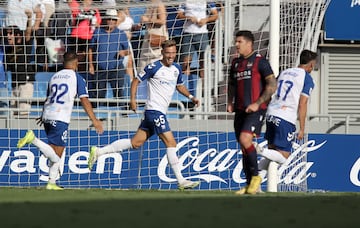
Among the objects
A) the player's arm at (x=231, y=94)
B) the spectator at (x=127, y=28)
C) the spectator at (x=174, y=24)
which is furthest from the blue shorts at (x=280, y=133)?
the spectator at (x=127, y=28)

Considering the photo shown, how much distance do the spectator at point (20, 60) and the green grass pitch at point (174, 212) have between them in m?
8.28

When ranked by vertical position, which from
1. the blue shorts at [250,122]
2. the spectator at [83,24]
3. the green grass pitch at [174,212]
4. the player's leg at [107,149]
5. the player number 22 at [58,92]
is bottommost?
the green grass pitch at [174,212]

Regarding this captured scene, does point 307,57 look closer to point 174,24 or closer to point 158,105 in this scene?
point 158,105

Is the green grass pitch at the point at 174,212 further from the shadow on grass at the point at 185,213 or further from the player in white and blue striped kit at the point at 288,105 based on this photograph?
the player in white and blue striped kit at the point at 288,105

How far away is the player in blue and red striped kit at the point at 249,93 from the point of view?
42.6ft

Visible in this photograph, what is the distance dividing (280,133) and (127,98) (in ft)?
17.0

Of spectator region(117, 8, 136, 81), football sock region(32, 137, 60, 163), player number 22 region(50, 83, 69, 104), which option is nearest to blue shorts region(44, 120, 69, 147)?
football sock region(32, 137, 60, 163)

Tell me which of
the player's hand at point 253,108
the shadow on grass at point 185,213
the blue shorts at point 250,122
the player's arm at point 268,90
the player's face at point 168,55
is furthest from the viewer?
the player's face at point 168,55

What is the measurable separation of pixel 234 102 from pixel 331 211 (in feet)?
14.7

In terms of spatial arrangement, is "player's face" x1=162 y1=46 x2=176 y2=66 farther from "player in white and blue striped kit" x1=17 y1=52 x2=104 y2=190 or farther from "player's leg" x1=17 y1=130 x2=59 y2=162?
"player's leg" x1=17 y1=130 x2=59 y2=162

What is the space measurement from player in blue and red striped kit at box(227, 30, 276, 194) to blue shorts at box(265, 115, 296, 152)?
148cm

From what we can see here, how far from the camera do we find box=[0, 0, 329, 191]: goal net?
59.8ft

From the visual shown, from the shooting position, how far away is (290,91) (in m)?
14.8

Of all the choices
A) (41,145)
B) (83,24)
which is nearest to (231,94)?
(41,145)
